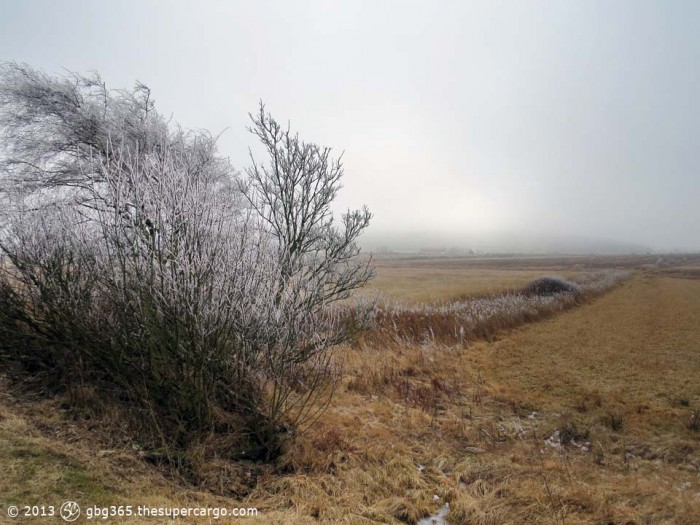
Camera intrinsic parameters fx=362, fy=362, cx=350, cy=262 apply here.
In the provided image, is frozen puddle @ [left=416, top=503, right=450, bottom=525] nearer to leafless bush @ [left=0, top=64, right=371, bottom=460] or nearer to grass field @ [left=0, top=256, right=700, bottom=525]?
grass field @ [left=0, top=256, right=700, bottom=525]

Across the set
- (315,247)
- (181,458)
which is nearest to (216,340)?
(181,458)

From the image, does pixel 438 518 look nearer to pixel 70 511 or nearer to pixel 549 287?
pixel 70 511

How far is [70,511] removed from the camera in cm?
337

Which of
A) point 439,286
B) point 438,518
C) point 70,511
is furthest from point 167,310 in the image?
point 439,286

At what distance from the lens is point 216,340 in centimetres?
519

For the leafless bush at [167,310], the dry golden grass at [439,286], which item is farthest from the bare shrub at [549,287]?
the leafless bush at [167,310]

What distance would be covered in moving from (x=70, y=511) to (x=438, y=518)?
3.92m

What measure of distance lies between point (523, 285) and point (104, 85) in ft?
108

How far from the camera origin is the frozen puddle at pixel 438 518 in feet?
14.2

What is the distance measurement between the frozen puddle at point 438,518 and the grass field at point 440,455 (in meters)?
0.06

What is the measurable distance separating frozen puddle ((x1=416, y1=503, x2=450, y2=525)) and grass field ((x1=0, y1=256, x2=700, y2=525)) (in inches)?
2.4

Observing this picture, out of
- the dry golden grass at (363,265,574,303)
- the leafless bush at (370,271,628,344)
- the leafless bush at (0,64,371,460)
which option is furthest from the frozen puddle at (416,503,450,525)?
the dry golden grass at (363,265,574,303)

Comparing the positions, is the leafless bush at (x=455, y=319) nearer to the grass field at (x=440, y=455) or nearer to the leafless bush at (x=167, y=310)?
the grass field at (x=440, y=455)

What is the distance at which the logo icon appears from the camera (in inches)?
129
